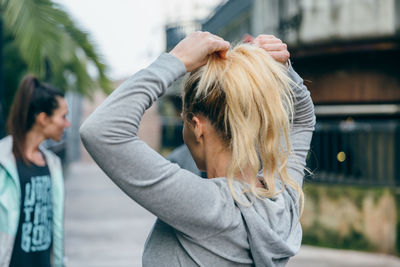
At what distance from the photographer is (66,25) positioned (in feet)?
15.9

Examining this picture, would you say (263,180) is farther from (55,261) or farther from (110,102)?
(55,261)

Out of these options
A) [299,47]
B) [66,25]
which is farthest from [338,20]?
[66,25]

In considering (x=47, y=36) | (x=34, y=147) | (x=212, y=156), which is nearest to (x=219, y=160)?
(x=212, y=156)

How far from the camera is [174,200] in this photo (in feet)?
4.51

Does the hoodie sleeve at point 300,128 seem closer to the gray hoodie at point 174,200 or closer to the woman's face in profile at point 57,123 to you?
the gray hoodie at point 174,200

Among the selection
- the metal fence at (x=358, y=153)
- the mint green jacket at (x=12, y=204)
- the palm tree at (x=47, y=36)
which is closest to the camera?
the mint green jacket at (x=12, y=204)

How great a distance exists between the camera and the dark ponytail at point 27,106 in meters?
3.42

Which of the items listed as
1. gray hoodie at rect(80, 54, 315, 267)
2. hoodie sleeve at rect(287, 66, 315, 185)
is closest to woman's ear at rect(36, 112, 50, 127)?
hoodie sleeve at rect(287, 66, 315, 185)

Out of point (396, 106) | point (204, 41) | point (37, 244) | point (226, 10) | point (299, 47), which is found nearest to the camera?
point (204, 41)

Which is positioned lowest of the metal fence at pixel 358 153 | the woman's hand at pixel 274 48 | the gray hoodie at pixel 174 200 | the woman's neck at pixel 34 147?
the metal fence at pixel 358 153

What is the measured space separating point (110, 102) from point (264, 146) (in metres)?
0.46

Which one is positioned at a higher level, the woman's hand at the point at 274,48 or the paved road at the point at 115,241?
the woman's hand at the point at 274,48

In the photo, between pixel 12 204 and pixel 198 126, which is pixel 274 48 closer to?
pixel 198 126

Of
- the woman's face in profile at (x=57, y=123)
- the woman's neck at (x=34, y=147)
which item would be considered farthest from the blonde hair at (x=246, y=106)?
the woman's face in profile at (x=57, y=123)
